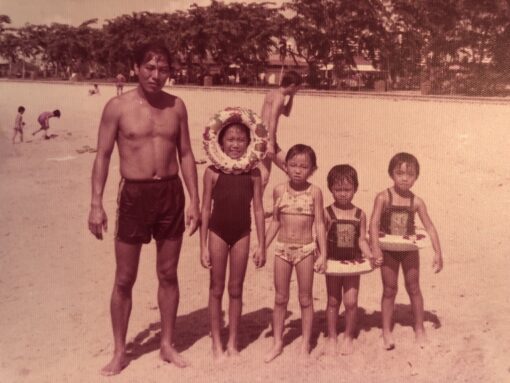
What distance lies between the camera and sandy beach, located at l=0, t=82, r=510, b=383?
135 inches

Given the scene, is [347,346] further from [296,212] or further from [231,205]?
[231,205]

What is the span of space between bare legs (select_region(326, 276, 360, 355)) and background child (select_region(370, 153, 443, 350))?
216 mm

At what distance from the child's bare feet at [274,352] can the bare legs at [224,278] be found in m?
0.19

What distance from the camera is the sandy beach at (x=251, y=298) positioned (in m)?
3.43

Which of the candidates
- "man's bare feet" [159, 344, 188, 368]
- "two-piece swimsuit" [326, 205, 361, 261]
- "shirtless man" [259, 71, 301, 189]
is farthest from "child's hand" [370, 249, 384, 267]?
"shirtless man" [259, 71, 301, 189]

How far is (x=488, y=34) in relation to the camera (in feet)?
47.6

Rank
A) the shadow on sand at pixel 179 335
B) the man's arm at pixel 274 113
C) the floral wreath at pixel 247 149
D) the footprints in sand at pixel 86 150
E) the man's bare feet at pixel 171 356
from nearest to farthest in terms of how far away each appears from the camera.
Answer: the floral wreath at pixel 247 149, the man's bare feet at pixel 171 356, the shadow on sand at pixel 179 335, the man's arm at pixel 274 113, the footprints in sand at pixel 86 150

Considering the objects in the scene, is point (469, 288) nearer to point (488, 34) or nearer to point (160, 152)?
point (160, 152)

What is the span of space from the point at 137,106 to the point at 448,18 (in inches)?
629

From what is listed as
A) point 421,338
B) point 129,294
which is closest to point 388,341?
point 421,338

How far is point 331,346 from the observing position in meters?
3.61

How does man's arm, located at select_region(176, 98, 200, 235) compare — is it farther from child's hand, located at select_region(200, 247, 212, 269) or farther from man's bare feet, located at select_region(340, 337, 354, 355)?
man's bare feet, located at select_region(340, 337, 354, 355)

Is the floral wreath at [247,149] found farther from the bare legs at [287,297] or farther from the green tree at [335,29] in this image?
the green tree at [335,29]

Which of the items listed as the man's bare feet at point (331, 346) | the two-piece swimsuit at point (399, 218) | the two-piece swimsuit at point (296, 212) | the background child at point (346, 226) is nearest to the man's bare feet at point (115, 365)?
the two-piece swimsuit at point (296, 212)
